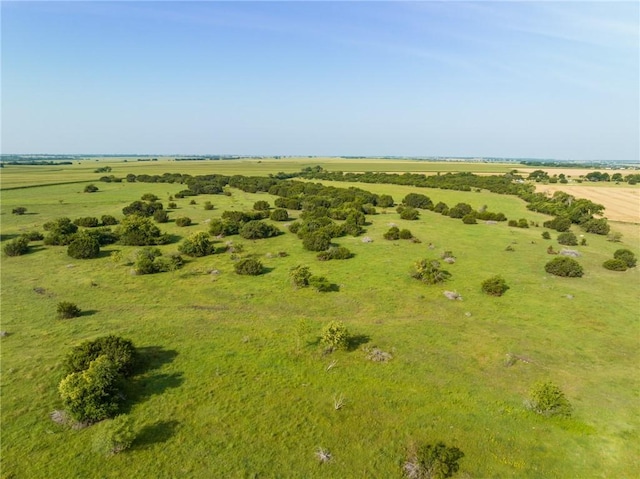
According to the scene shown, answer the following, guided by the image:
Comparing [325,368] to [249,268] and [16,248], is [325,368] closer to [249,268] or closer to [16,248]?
[249,268]

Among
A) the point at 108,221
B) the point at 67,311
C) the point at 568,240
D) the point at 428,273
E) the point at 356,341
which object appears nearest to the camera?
the point at 356,341

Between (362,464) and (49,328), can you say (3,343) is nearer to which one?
(49,328)

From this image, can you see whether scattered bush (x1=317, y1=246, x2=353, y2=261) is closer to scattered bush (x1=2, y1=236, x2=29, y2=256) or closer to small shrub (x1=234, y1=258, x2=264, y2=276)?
small shrub (x1=234, y1=258, x2=264, y2=276)

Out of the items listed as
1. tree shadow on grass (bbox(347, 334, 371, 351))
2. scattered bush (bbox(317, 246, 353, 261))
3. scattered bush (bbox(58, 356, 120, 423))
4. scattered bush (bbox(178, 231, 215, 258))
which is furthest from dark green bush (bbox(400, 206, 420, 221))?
scattered bush (bbox(58, 356, 120, 423))

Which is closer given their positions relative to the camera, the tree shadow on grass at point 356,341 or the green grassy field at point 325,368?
the green grassy field at point 325,368

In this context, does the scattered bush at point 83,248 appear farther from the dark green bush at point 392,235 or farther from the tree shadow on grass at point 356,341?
the dark green bush at point 392,235

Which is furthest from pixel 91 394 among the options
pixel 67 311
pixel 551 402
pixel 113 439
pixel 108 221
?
pixel 108 221

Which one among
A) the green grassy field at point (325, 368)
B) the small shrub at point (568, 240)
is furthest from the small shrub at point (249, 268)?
the small shrub at point (568, 240)
